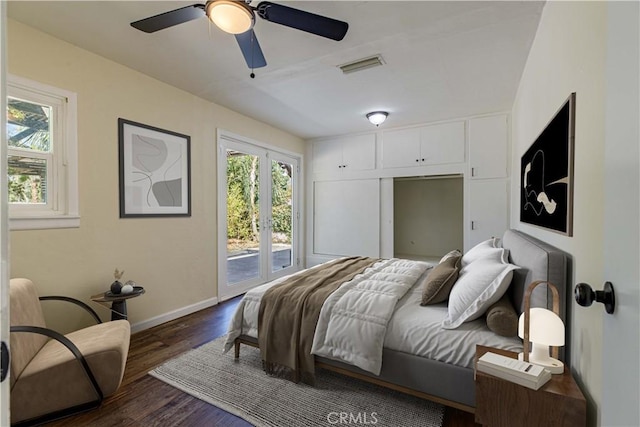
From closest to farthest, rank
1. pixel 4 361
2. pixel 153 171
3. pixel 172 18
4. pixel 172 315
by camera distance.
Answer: pixel 4 361 → pixel 172 18 → pixel 153 171 → pixel 172 315

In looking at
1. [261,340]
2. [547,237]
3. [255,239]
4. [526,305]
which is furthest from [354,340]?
Answer: [255,239]

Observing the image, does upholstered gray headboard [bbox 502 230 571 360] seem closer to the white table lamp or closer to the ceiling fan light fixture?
the white table lamp

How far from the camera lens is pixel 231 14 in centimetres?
165

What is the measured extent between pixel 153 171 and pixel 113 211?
0.57 metres

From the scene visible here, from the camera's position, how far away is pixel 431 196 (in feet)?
20.1

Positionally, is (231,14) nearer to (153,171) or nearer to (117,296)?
(153,171)

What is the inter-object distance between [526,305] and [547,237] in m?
0.89

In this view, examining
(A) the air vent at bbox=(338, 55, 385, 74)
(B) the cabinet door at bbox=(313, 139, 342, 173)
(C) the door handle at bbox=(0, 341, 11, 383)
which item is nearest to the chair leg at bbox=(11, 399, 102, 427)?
(C) the door handle at bbox=(0, 341, 11, 383)

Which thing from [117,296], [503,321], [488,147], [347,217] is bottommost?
[117,296]

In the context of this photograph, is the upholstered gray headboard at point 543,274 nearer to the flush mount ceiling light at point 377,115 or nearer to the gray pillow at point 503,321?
the gray pillow at point 503,321

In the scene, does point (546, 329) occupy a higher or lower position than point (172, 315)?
higher

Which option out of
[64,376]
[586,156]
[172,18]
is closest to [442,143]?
[586,156]

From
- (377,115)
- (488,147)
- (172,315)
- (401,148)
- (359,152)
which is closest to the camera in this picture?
(172,315)

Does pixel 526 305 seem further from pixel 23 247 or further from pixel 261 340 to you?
pixel 23 247
